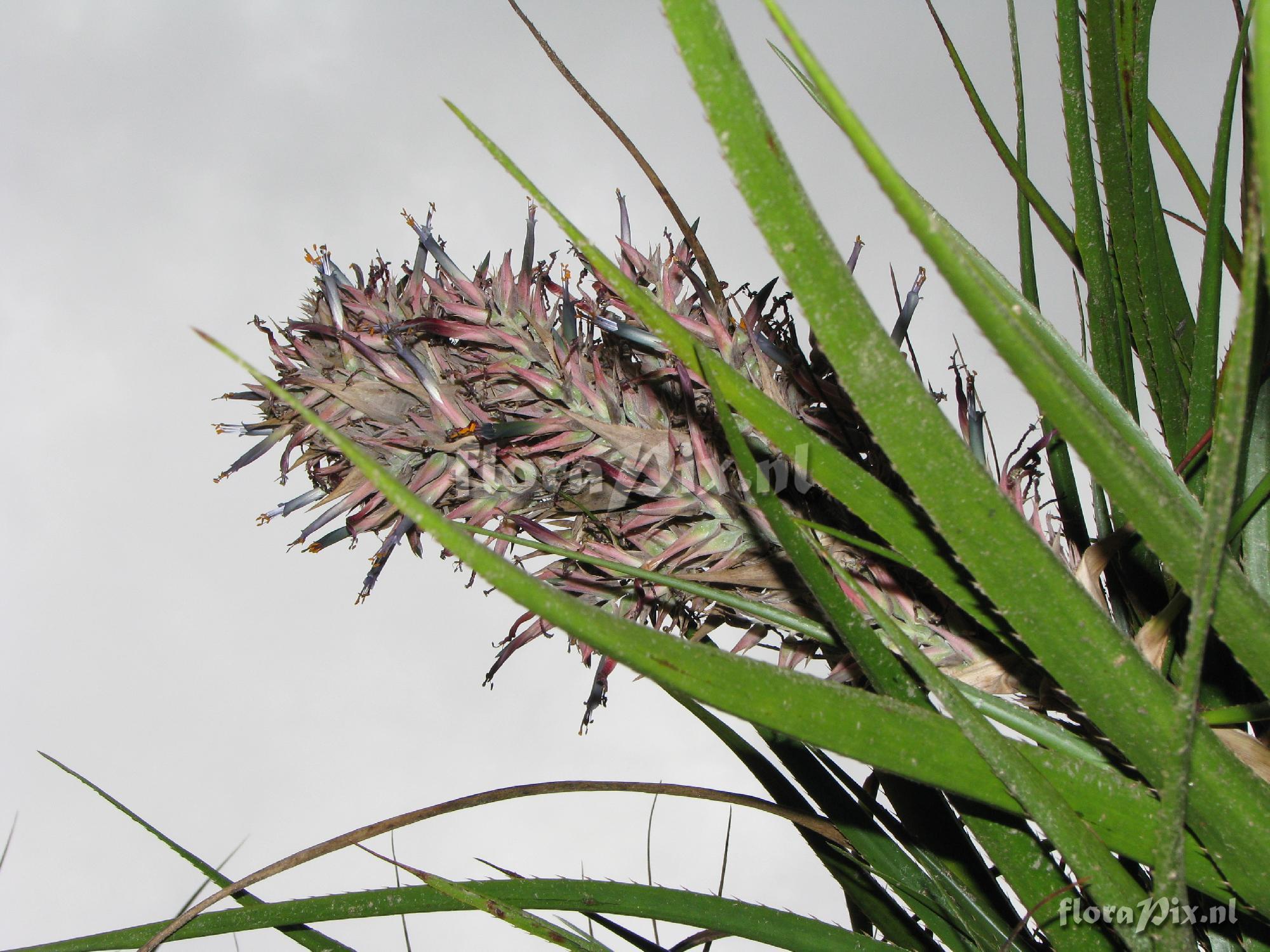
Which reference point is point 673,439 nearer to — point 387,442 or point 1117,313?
point 387,442

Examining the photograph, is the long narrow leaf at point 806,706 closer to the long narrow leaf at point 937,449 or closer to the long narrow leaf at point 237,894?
the long narrow leaf at point 937,449

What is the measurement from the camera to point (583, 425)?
70 cm

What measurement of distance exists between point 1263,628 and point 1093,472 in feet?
0.40

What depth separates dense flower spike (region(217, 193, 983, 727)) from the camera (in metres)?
0.67

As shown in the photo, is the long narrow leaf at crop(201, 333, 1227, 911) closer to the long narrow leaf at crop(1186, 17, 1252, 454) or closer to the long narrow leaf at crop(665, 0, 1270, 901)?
the long narrow leaf at crop(665, 0, 1270, 901)

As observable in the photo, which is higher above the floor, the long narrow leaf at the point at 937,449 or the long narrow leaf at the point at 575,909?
the long narrow leaf at the point at 937,449

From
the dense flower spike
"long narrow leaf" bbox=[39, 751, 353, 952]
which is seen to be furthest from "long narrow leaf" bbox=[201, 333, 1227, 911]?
"long narrow leaf" bbox=[39, 751, 353, 952]

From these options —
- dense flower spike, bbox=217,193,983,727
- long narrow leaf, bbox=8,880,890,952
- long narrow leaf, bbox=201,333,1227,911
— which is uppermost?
dense flower spike, bbox=217,193,983,727

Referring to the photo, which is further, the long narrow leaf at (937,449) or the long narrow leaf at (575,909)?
the long narrow leaf at (575,909)

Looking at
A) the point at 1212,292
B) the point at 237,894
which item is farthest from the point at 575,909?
the point at 1212,292

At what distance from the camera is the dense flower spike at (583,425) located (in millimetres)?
671

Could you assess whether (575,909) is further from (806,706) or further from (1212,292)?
(1212,292)

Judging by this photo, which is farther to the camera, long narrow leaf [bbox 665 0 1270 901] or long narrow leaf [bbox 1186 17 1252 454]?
long narrow leaf [bbox 1186 17 1252 454]

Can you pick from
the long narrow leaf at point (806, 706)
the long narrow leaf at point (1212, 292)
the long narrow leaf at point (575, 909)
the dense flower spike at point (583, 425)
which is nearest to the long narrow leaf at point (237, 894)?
the long narrow leaf at point (575, 909)
